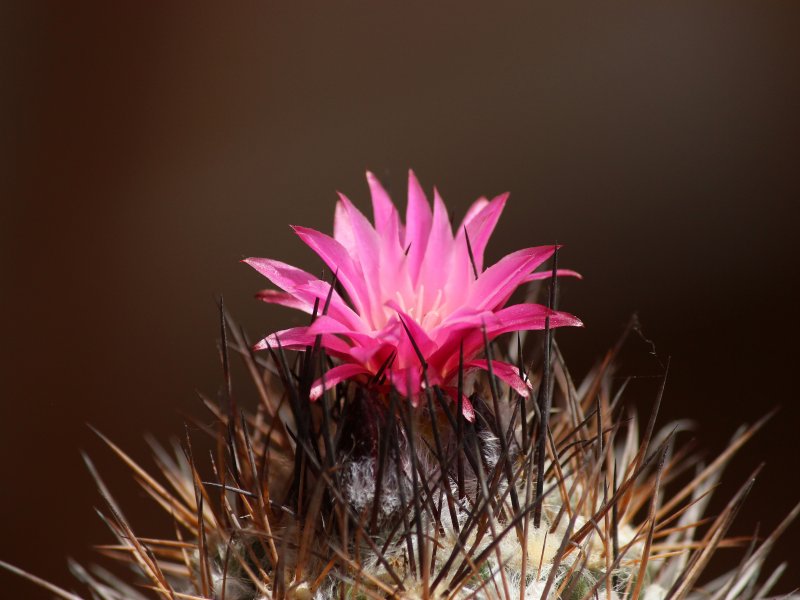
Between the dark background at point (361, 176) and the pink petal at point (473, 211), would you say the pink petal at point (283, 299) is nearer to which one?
the pink petal at point (473, 211)

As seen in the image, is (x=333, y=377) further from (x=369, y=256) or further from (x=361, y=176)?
(x=361, y=176)

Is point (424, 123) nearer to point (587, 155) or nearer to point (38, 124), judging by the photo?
point (587, 155)

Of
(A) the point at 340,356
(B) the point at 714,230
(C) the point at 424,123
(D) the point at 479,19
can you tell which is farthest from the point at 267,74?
(A) the point at 340,356

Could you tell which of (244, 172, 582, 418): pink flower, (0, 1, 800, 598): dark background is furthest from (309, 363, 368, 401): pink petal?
(0, 1, 800, 598): dark background

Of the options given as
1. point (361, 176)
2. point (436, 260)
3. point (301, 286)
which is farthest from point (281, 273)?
point (361, 176)

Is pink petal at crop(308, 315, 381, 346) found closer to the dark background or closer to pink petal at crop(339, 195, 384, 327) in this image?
pink petal at crop(339, 195, 384, 327)

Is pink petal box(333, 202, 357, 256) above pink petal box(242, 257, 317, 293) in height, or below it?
above

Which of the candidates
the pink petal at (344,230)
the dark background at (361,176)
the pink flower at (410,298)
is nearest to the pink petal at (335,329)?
the pink flower at (410,298)
